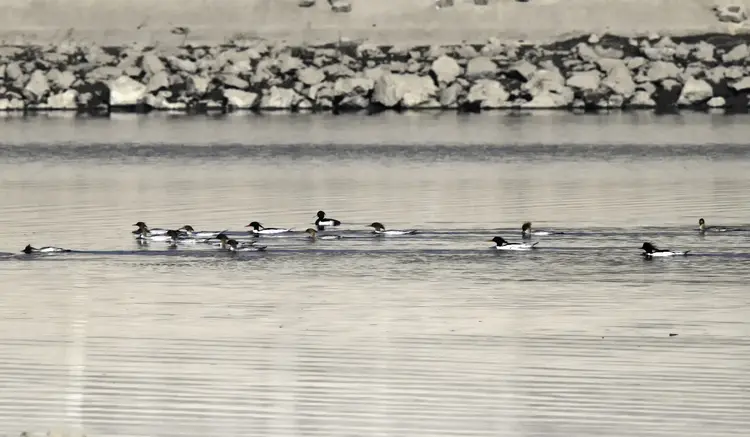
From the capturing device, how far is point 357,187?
31859 millimetres

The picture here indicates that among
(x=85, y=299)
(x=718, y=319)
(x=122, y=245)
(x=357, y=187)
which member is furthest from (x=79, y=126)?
(x=718, y=319)

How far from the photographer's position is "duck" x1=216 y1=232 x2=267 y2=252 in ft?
71.5

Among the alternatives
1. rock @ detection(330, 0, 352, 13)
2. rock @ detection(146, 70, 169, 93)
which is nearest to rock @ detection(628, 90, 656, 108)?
rock @ detection(146, 70, 169, 93)

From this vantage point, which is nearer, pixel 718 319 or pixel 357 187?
pixel 718 319

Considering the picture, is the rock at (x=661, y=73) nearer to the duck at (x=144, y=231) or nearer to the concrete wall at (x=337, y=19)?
the concrete wall at (x=337, y=19)

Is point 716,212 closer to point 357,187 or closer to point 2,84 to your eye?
point 357,187

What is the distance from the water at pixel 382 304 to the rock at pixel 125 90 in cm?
1710

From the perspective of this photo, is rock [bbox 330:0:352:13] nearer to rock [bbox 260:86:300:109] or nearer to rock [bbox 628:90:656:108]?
rock [bbox 260:86:300:109]

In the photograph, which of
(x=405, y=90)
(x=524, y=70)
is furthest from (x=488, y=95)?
(x=405, y=90)

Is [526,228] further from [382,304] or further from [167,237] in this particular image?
[382,304]

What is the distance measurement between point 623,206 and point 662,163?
891cm

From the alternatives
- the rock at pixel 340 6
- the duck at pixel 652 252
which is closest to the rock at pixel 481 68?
the rock at pixel 340 6

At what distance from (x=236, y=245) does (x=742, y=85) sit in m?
32.3

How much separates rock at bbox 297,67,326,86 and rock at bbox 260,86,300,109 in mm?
576
